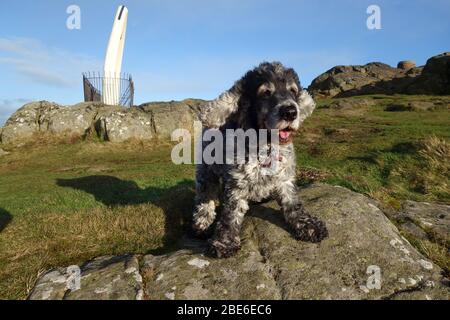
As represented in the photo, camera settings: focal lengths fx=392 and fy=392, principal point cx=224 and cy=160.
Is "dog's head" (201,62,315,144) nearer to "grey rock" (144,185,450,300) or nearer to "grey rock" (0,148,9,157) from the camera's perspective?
"grey rock" (144,185,450,300)

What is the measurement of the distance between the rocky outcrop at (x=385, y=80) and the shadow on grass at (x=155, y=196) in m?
52.3

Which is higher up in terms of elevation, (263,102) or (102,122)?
(102,122)

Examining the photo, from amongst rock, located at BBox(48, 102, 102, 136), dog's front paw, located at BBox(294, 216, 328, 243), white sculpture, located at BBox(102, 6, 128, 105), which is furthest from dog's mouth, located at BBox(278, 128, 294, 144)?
white sculpture, located at BBox(102, 6, 128, 105)

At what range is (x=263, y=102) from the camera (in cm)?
698

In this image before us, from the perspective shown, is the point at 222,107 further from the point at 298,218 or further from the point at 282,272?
the point at 282,272

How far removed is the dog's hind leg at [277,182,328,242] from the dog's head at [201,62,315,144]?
927 millimetres

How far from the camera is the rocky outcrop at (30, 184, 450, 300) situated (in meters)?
5.31

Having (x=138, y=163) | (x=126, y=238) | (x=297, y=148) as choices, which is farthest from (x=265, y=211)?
(x=138, y=163)

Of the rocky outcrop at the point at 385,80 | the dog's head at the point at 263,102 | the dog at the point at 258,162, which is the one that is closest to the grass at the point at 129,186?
the dog at the point at 258,162

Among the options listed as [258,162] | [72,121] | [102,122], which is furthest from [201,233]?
[72,121]

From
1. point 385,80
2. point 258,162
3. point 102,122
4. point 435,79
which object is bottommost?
point 258,162

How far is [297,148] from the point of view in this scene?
21.2 meters

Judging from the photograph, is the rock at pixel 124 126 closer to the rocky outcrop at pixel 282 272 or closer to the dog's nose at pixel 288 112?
the rocky outcrop at pixel 282 272

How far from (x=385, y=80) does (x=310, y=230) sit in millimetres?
75969
